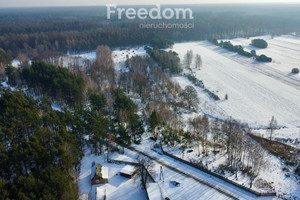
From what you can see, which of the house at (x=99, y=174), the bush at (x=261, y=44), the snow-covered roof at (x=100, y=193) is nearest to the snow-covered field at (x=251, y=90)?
the bush at (x=261, y=44)

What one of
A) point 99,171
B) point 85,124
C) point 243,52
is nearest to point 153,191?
point 99,171

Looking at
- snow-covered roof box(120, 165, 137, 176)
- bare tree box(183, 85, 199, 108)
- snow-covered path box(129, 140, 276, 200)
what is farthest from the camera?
bare tree box(183, 85, 199, 108)

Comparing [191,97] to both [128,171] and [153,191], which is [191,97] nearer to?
[128,171]

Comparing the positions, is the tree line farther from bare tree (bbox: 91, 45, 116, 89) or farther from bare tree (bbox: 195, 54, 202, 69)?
bare tree (bbox: 91, 45, 116, 89)

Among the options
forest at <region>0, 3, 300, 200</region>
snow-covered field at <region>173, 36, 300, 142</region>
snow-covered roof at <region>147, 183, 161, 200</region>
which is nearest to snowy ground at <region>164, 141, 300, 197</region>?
forest at <region>0, 3, 300, 200</region>

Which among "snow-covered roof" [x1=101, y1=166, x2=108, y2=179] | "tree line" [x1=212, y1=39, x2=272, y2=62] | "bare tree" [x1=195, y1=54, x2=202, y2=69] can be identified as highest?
"tree line" [x1=212, y1=39, x2=272, y2=62]

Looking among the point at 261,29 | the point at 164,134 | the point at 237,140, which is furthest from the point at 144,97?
the point at 261,29

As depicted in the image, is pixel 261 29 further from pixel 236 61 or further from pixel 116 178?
pixel 116 178
